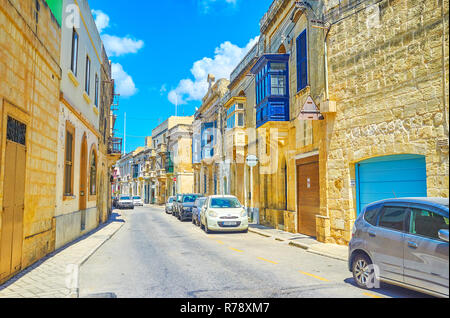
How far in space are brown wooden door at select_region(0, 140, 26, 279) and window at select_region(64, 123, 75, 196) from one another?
14.9 feet

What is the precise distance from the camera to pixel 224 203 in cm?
1788

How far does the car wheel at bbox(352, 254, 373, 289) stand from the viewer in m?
6.71

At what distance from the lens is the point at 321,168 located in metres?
13.6

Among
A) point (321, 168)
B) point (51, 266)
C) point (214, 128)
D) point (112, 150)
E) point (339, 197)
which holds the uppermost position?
point (214, 128)

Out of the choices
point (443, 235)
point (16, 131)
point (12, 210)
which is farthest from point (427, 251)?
point (16, 131)

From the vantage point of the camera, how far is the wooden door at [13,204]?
7.15 metres

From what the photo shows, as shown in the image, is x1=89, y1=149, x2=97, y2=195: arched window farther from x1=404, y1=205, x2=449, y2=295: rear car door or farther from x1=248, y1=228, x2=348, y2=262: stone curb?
x1=404, y1=205, x2=449, y2=295: rear car door

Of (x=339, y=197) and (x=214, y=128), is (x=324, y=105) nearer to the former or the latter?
(x=339, y=197)

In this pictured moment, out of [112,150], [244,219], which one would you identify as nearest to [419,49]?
[244,219]

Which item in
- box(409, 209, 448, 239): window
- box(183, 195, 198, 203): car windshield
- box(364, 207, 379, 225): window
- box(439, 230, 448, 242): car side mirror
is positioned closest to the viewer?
box(439, 230, 448, 242): car side mirror

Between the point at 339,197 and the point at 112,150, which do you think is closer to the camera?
the point at 339,197

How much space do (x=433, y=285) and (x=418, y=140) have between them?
5.30 meters

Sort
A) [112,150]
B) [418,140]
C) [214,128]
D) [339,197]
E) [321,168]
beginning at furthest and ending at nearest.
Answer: [214,128]
[112,150]
[321,168]
[339,197]
[418,140]

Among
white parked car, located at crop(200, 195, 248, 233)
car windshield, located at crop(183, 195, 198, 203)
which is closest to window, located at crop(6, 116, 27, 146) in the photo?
white parked car, located at crop(200, 195, 248, 233)
